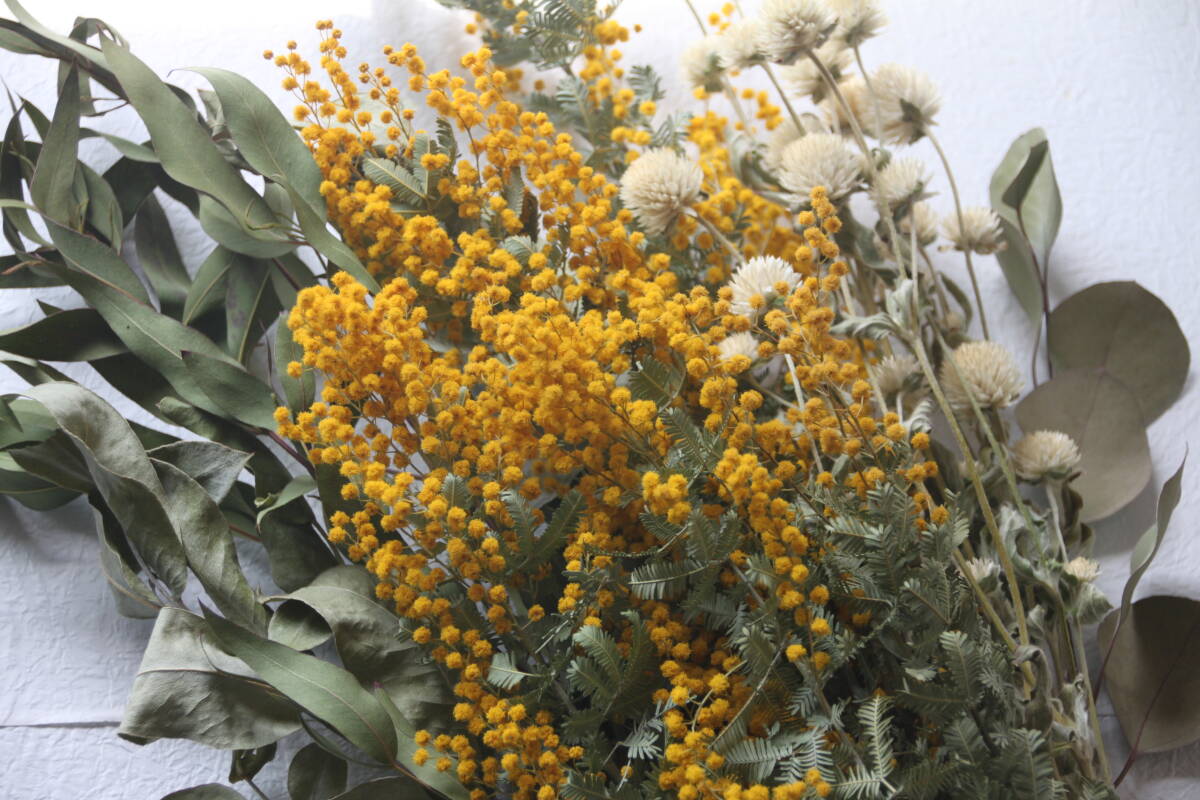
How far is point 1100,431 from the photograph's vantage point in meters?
0.97

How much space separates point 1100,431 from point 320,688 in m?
0.72

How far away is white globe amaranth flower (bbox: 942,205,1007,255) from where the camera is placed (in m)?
0.98

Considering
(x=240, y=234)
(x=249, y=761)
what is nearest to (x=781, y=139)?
(x=240, y=234)

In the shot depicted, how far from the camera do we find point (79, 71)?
932mm

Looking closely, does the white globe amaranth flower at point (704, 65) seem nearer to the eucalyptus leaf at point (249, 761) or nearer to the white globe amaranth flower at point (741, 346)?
the white globe amaranth flower at point (741, 346)

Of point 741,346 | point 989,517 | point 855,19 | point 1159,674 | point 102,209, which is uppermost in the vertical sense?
point 855,19

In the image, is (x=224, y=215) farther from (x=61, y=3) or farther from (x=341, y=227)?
(x=61, y=3)

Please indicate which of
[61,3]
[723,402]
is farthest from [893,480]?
[61,3]

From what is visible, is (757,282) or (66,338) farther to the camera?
(66,338)

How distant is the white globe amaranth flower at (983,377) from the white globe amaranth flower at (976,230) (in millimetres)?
119

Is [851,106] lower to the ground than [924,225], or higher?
higher

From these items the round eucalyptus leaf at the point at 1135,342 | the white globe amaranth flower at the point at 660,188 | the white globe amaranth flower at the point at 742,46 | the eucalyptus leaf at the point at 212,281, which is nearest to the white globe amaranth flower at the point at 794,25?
the white globe amaranth flower at the point at 742,46

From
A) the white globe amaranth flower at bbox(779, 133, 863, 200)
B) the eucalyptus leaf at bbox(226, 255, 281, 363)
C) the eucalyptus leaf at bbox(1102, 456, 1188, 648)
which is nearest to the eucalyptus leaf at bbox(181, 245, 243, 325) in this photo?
the eucalyptus leaf at bbox(226, 255, 281, 363)

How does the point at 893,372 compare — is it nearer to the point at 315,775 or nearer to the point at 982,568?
the point at 982,568
